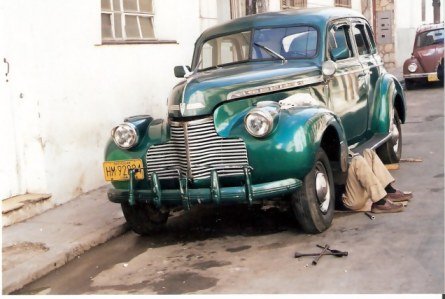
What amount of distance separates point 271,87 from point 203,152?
2.89 ft

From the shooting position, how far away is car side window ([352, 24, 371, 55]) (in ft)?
23.8

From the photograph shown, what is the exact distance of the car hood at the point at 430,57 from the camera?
1530 centimetres

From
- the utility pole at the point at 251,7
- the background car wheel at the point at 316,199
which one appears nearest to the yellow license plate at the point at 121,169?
the background car wheel at the point at 316,199

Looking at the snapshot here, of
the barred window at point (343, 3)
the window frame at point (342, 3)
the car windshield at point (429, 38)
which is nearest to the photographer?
the car windshield at point (429, 38)

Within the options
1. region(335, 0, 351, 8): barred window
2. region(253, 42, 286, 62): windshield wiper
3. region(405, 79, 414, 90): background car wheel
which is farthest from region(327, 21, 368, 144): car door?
region(335, 0, 351, 8): barred window

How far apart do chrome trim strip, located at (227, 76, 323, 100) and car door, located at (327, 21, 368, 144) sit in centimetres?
37

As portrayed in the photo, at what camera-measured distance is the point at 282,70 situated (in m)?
5.71

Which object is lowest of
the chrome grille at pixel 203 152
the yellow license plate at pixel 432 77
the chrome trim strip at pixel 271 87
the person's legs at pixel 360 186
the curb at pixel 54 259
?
the curb at pixel 54 259

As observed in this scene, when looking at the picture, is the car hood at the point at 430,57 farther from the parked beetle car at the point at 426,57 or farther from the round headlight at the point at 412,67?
the round headlight at the point at 412,67

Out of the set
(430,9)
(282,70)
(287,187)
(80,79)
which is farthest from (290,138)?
(430,9)

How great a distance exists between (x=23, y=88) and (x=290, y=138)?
3071mm

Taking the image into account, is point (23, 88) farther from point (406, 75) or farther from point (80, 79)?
point (406, 75)

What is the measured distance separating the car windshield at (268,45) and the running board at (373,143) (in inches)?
40.8

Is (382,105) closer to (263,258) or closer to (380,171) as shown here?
(380,171)
